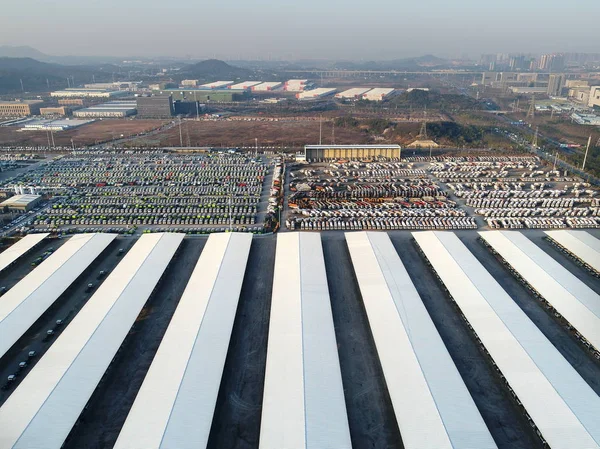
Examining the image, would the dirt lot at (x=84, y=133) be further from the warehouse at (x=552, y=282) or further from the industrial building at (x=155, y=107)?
the warehouse at (x=552, y=282)

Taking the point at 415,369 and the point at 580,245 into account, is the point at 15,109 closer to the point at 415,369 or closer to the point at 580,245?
the point at 415,369

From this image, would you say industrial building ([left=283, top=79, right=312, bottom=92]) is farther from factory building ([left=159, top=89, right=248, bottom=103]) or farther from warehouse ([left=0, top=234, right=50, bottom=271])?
warehouse ([left=0, top=234, right=50, bottom=271])

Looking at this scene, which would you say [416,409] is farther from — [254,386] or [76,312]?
[76,312]

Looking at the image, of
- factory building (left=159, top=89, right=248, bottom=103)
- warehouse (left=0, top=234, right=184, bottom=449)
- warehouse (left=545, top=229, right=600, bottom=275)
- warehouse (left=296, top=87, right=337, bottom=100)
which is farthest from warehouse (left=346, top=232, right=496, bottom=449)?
warehouse (left=296, top=87, right=337, bottom=100)

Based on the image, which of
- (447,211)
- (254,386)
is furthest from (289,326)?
(447,211)

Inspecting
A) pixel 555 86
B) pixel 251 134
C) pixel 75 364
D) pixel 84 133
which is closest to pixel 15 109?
pixel 84 133
